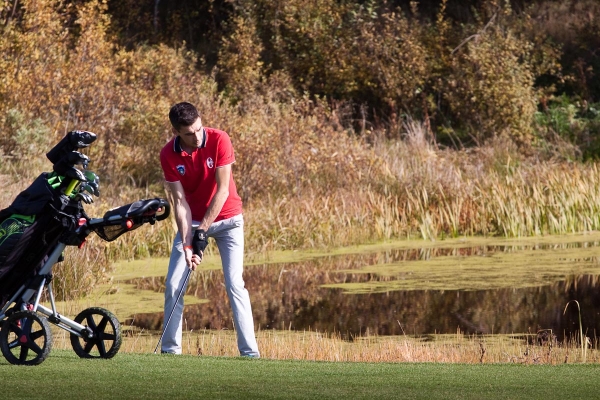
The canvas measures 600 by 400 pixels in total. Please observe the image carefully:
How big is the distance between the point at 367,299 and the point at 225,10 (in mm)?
18381

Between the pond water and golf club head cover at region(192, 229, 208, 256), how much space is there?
3.57m

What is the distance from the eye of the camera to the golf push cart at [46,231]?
7.15 m

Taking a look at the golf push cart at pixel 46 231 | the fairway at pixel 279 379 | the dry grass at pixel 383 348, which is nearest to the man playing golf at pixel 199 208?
the fairway at pixel 279 379


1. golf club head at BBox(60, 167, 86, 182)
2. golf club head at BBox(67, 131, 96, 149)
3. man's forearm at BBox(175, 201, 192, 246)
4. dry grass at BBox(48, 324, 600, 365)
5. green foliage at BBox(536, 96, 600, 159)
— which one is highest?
green foliage at BBox(536, 96, 600, 159)

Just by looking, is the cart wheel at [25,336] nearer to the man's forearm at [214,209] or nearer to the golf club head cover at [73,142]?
the golf club head cover at [73,142]

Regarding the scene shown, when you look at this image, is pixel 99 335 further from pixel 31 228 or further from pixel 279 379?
pixel 279 379

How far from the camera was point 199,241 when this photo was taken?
7.79 meters

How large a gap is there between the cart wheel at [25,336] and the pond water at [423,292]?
4273 millimetres

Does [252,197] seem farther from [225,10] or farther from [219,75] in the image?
[225,10]

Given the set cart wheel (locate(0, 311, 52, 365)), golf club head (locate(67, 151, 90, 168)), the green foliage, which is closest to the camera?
cart wheel (locate(0, 311, 52, 365))

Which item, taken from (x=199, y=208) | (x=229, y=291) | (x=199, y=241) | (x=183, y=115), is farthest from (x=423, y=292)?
(x=183, y=115)

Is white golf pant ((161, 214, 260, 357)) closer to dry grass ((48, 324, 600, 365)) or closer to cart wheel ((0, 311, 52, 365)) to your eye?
dry grass ((48, 324, 600, 365))

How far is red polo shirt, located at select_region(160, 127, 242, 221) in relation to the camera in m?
8.09

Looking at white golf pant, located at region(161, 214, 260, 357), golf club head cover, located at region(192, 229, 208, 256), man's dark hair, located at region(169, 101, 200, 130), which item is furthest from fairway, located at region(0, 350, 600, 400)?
man's dark hair, located at region(169, 101, 200, 130)
